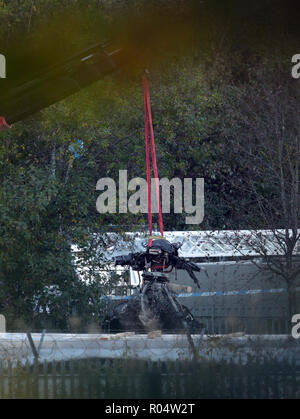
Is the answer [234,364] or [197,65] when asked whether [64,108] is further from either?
[234,364]

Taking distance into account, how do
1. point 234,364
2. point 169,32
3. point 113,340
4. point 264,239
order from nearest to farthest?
1. point 169,32
2. point 234,364
3. point 113,340
4. point 264,239

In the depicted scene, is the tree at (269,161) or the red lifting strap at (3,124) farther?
the tree at (269,161)

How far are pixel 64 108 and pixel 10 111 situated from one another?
4.50 m

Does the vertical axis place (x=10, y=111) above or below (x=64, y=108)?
below

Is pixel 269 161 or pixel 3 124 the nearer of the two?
pixel 3 124

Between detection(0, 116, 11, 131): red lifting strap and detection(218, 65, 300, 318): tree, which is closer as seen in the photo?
detection(0, 116, 11, 131): red lifting strap

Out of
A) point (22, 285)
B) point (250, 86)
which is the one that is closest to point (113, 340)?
point (22, 285)

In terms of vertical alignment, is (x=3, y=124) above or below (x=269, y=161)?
below

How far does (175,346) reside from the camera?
4.92 m

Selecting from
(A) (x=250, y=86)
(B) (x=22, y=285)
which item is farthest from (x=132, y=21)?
(A) (x=250, y=86)
